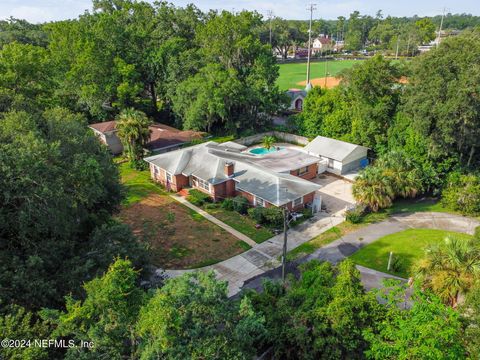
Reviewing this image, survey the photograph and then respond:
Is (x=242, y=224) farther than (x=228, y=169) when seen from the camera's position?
No

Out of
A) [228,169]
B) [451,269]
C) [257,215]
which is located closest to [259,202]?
[257,215]

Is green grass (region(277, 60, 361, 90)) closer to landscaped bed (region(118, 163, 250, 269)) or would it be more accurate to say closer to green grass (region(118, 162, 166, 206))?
green grass (region(118, 162, 166, 206))

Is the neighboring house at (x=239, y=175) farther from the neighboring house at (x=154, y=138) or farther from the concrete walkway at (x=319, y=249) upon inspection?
the neighboring house at (x=154, y=138)

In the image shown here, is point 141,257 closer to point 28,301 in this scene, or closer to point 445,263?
point 28,301

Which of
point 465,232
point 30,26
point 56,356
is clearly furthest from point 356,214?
point 30,26

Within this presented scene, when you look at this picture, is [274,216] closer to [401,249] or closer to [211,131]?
[401,249]
